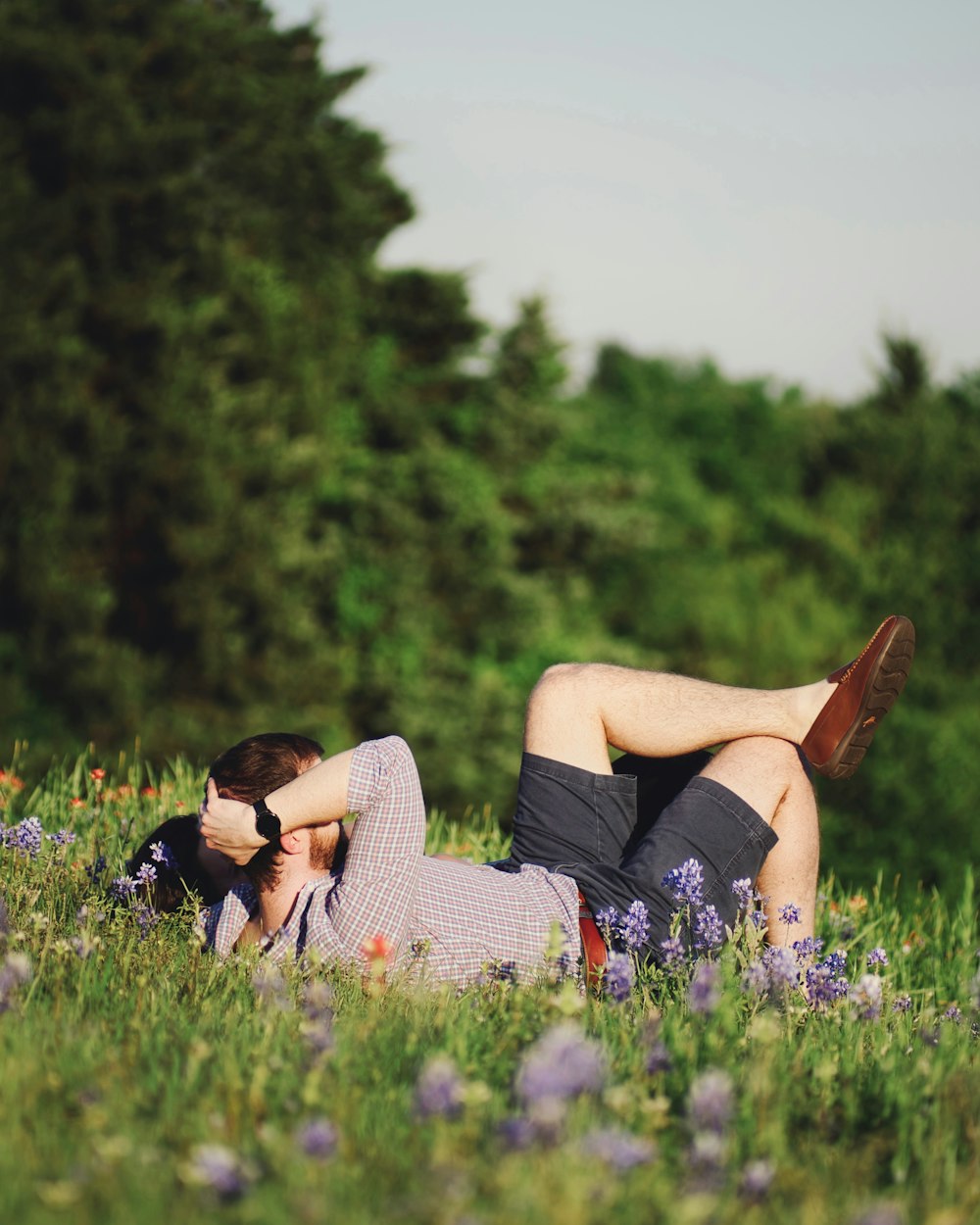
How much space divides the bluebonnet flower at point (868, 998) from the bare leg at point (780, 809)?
2.11ft

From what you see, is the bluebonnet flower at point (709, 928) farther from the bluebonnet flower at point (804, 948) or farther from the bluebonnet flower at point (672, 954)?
the bluebonnet flower at point (804, 948)

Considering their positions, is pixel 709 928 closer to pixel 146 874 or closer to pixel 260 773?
pixel 260 773

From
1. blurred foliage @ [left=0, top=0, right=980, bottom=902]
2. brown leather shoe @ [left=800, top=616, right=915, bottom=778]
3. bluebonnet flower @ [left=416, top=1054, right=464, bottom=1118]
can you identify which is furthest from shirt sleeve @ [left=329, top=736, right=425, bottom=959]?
blurred foliage @ [left=0, top=0, right=980, bottom=902]

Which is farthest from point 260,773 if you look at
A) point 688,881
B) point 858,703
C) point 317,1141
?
point 317,1141

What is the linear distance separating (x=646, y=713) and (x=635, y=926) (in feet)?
2.70

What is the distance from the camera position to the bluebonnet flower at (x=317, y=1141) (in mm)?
1628

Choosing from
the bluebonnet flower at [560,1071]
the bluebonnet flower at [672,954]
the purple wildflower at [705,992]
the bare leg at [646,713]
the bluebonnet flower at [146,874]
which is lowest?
the bluebonnet flower at [146,874]

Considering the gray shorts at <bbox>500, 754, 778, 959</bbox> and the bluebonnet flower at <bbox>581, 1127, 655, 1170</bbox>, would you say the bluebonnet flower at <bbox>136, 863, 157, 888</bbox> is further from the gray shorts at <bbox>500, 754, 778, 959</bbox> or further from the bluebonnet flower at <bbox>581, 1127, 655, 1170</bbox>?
the bluebonnet flower at <bbox>581, 1127, 655, 1170</bbox>

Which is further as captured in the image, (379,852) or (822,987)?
(379,852)

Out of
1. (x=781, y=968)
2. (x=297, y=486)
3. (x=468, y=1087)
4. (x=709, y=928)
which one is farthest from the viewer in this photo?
(x=297, y=486)

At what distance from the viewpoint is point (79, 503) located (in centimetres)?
1877

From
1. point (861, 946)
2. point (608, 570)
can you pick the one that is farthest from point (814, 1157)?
point (608, 570)

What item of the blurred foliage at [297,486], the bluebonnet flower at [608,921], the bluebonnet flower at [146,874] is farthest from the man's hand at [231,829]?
the blurred foliage at [297,486]

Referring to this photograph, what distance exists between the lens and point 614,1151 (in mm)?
1638
